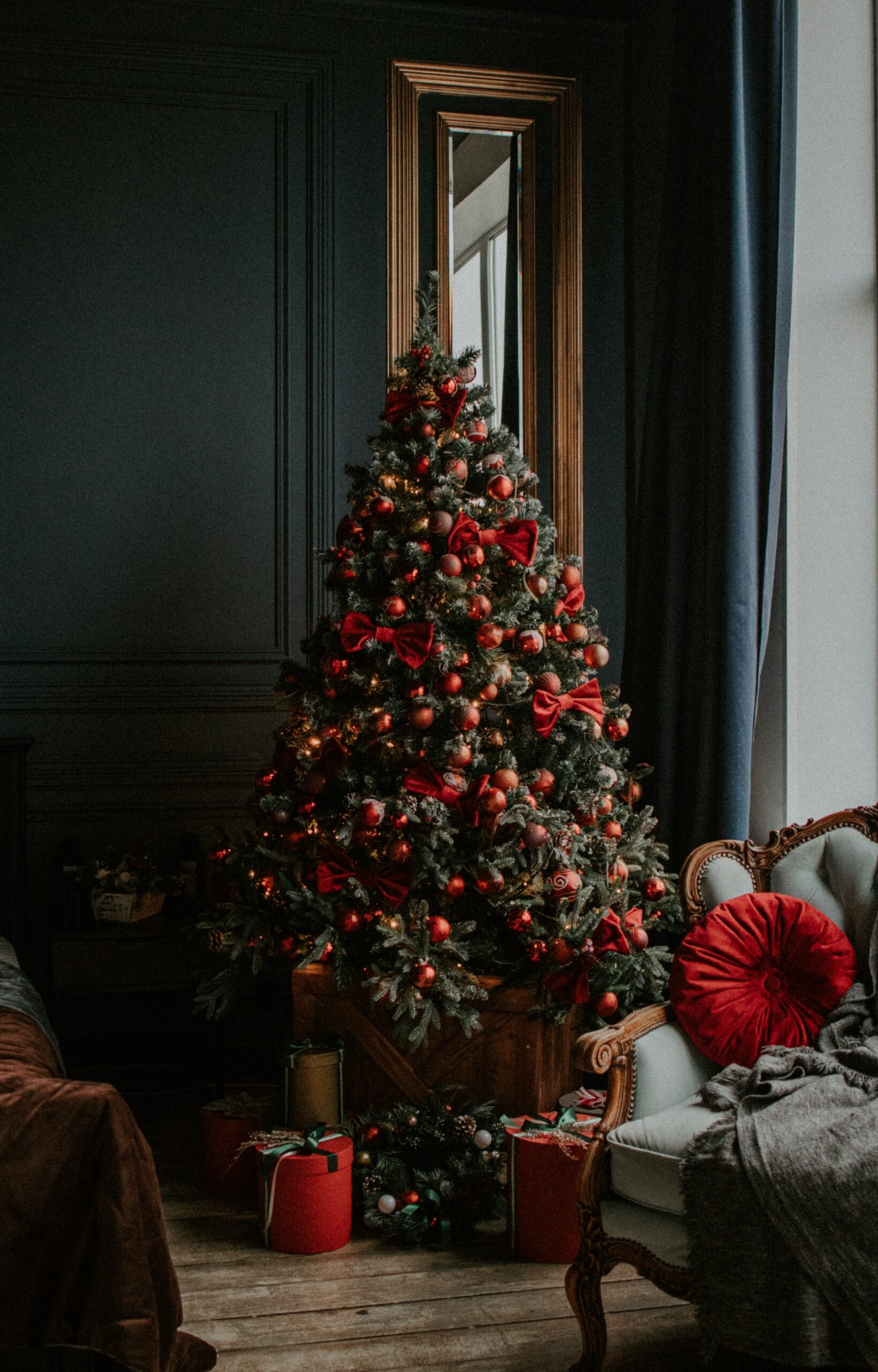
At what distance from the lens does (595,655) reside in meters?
3.05

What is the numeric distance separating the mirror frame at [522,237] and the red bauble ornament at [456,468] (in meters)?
1.29

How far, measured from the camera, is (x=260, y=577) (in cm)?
405

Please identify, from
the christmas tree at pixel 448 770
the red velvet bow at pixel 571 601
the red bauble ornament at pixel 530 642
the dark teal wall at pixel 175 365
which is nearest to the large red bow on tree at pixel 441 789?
the christmas tree at pixel 448 770

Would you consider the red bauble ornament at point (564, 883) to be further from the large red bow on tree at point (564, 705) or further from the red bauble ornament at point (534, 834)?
the large red bow on tree at point (564, 705)

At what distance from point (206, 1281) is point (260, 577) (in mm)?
2322

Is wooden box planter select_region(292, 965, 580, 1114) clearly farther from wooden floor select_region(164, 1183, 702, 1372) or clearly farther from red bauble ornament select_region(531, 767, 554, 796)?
red bauble ornament select_region(531, 767, 554, 796)

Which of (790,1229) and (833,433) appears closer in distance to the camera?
(790,1229)

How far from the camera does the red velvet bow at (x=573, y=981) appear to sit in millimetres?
2787

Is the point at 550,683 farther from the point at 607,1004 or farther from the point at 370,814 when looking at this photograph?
the point at 607,1004

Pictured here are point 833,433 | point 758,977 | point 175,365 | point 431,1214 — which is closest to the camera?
point 758,977

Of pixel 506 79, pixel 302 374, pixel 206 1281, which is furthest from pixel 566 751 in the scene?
pixel 506 79

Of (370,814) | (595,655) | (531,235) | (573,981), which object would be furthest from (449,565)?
(531,235)

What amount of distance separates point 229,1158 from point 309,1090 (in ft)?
0.96

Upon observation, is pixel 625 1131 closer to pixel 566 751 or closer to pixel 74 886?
pixel 566 751
